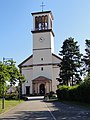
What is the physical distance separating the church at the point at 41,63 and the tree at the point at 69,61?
33.8ft

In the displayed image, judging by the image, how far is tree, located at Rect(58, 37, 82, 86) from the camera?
199 feet

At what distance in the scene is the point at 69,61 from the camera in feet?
198

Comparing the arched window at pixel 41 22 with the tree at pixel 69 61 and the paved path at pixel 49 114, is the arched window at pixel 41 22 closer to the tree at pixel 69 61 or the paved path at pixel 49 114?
the tree at pixel 69 61

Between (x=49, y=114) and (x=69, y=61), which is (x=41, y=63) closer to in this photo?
(x=69, y=61)

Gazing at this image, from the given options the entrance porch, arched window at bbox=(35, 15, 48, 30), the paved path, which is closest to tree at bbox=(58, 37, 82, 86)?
the entrance porch

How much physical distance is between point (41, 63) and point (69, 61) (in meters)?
14.0

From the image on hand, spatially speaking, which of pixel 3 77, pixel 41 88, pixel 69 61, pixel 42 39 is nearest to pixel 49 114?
pixel 3 77

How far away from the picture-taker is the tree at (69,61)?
60.7 meters

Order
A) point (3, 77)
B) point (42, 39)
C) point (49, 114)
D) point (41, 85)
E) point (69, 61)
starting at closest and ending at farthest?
point (49, 114) → point (3, 77) → point (69, 61) → point (41, 85) → point (42, 39)

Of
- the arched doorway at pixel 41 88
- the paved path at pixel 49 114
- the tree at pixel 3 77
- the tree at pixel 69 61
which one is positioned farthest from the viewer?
the arched doorway at pixel 41 88

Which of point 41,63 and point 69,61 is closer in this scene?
point 69,61

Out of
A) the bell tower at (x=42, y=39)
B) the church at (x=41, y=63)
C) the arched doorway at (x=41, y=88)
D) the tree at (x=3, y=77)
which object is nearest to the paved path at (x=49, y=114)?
the tree at (x=3, y=77)

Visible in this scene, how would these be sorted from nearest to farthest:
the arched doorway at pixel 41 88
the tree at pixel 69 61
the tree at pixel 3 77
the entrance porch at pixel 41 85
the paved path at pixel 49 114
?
the paved path at pixel 49 114
the tree at pixel 3 77
the tree at pixel 69 61
the entrance porch at pixel 41 85
the arched doorway at pixel 41 88

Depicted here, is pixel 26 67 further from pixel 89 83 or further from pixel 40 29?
pixel 89 83
